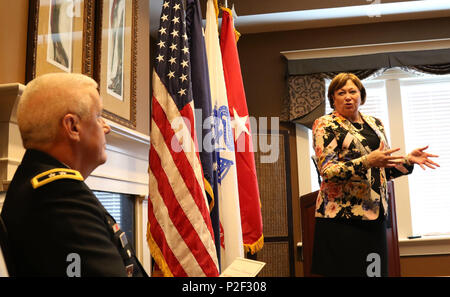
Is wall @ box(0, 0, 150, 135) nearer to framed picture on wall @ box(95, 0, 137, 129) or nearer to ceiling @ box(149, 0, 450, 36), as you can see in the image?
framed picture on wall @ box(95, 0, 137, 129)

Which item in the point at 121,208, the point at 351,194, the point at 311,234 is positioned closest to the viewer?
the point at 351,194

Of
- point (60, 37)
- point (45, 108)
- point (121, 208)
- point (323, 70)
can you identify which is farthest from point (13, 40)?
point (323, 70)

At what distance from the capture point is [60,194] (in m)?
0.91

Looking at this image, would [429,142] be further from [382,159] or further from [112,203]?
[112,203]

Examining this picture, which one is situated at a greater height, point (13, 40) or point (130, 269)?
point (13, 40)

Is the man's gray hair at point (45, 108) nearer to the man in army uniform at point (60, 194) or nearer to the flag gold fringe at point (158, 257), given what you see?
the man in army uniform at point (60, 194)

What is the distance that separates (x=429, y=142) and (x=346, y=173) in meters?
2.89

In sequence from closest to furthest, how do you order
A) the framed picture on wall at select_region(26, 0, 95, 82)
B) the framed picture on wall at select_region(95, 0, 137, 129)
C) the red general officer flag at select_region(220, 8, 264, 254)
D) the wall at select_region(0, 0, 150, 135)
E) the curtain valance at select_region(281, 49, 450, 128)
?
the wall at select_region(0, 0, 150, 135) → the framed picture on wall at select_region(26, 0, 95, 82) → the framed picture on wall at select_region(95, 0, 137, 129) → the red general officer flag at select_region(220, 8, 264, 254) → the curtain valance at select_region(281, 49, 450, 128)

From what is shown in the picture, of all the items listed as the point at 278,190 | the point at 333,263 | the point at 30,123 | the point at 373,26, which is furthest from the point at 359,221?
the point at 373,26

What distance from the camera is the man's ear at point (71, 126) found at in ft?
3.45

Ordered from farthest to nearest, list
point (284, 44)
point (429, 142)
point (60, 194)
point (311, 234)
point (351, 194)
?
point (284, 44)
point (429, 142)
point (311, 234)
point (351, 194)
point (60, 194)

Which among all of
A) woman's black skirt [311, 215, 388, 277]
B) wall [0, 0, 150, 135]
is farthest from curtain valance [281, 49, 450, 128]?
wall [0, 0, 150, 135]

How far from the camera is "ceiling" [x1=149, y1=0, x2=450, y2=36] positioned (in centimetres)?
417
